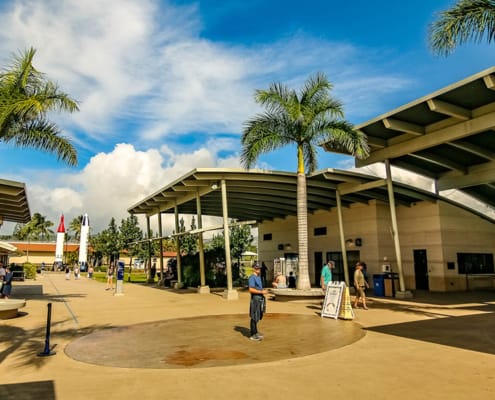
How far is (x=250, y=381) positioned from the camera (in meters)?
5.82

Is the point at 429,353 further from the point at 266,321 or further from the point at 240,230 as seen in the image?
the point at 240,230

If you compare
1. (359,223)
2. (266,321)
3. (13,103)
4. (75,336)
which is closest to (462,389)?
(266,321)

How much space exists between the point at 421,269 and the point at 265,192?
9.68 m

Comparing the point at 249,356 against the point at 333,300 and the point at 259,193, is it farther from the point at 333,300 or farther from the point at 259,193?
the point at 259,193

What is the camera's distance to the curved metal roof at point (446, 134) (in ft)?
42.7

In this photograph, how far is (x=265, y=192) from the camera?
2169 centimetres

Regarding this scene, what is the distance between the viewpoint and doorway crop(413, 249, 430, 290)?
2175 centimetres

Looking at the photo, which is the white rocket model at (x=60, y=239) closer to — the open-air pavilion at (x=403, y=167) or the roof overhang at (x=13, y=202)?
the roof overhang at (x=13, y=202)

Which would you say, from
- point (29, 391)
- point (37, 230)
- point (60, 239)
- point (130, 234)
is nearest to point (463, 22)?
point (29, 391)

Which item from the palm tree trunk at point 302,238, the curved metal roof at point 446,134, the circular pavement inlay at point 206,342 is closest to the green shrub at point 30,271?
the palm tree trunk at point 302,238

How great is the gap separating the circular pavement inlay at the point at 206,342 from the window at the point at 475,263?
13493mm

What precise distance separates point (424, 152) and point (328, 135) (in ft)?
15.4

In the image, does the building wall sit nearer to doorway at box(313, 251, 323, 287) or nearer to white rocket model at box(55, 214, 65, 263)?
doorway at box(313, 251, 323, 287)

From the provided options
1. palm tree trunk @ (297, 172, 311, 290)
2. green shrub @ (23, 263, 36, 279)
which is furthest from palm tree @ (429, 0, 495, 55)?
green shrub @ (23, 263, 36, 279)
